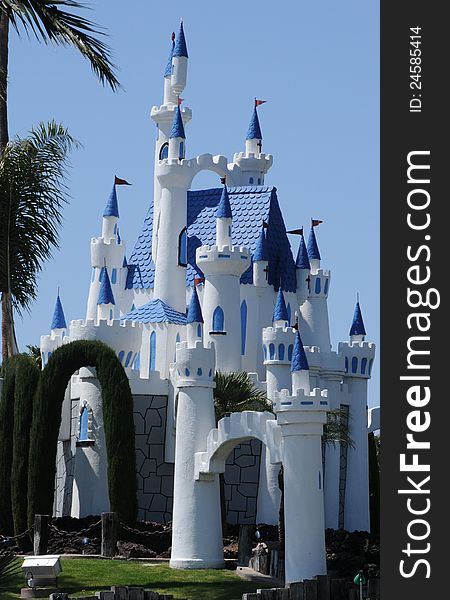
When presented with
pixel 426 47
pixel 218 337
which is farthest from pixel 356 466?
pixel 426 47

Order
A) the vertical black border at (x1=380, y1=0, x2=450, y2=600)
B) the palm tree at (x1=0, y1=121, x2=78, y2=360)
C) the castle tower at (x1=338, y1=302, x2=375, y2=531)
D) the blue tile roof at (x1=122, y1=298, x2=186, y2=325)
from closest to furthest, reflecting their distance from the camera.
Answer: the vertical black border at (x1=380, y1=0, x2=450, y2=600), the palm tree at (x1=0, y1=121, x2=78, y2=360), the blue tile roof at (x1=122, y1=298, x2=186, y2=325), the castle tower at (x1=338, y1=302, x2=375, y2=531)

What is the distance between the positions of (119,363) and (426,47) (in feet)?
75.7

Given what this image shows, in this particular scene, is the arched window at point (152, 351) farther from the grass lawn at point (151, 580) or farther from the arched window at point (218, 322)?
the grass lawn at point (151, 580)

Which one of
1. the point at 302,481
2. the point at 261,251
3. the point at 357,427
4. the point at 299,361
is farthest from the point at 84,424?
the point at 302,481

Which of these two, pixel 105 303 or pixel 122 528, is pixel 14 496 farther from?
pixel 105 303

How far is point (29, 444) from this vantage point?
125 feet

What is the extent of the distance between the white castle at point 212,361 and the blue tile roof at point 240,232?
0.04 m

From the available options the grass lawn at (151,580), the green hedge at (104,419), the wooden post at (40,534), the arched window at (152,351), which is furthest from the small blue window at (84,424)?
the grass lawn at (151,580)

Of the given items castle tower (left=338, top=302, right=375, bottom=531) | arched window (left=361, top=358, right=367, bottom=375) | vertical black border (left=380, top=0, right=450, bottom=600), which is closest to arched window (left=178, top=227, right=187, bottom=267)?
castle tower (left=338, top=302, right=375, bottom=531)

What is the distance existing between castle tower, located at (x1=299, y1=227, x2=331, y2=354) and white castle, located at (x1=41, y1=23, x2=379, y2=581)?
0.04m

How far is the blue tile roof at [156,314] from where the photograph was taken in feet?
141

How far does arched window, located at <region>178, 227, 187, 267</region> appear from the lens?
4488cm

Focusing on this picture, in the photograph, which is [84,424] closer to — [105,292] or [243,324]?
[105,292]

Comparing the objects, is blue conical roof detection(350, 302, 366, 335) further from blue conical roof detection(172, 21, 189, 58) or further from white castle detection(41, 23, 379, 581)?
blue conical roof detection(172, 21, 189, 58)
